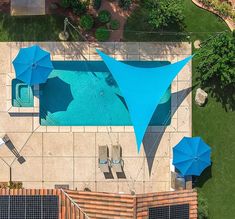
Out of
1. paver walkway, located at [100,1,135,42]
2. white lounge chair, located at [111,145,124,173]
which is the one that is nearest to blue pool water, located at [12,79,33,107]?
white lounge chair, located at [111,145,124,173]

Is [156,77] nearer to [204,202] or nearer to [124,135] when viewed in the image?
[124,135]

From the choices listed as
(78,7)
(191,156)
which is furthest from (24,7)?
(191,156)

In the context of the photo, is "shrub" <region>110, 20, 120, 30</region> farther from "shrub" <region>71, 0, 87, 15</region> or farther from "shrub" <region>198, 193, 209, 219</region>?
"shrub" <region>198, 193, 209, 219</region>

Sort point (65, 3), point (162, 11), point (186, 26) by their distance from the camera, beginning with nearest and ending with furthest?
point (162, 11) → point (65, 3) → point (186, 26)

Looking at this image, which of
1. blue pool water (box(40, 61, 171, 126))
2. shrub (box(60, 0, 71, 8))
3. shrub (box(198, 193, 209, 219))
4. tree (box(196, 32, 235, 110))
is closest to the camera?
tree (box(196, 32, 235, 110))

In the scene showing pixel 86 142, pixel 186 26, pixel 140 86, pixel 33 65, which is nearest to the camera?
pixel 140 86

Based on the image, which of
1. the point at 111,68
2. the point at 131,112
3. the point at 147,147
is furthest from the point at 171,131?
the point at 111,68

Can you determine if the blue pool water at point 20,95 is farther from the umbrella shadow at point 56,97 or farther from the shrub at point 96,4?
the shrub at point 96,4

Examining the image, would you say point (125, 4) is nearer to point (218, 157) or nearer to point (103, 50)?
point (103, 50)

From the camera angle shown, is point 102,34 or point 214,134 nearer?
point 102,34
